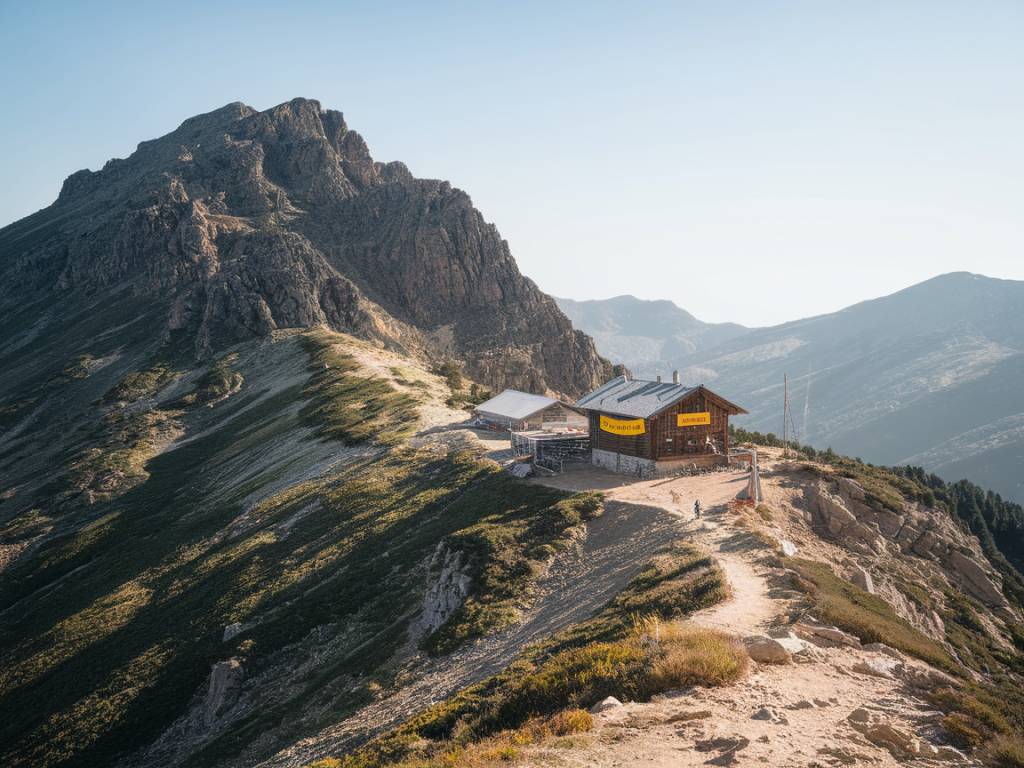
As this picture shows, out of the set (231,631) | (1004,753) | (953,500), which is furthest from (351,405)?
(953,500)

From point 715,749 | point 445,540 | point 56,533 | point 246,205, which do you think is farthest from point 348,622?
point 246,205

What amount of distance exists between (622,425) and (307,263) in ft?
319

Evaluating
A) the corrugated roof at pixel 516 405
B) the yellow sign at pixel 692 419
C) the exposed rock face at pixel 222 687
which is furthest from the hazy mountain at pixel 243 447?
the yellow sign at pixel 692 419

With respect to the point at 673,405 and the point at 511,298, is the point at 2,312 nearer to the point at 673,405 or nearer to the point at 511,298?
the point at 511,298

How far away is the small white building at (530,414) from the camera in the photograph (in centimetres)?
5931

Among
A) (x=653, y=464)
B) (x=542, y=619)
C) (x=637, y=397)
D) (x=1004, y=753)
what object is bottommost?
(x=542, y=619)

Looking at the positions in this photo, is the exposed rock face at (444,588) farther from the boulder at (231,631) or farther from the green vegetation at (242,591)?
the boulder at (231,631)

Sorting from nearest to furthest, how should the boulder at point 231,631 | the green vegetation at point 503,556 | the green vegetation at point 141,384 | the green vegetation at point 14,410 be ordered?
1. the green vegetation at point 503,556
2. the boulder at point 231,631
3. the green vegetation at point 141,384
4. the green vegetation at point 14,410

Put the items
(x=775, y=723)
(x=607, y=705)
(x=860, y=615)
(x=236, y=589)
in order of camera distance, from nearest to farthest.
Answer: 1. (x=775, y=723)
2. (x=607, y=705)
3. (x=860, y=615)
4. (x=236, y=589)

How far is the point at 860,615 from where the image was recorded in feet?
66.7

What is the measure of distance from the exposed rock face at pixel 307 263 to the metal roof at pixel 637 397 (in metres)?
72.7

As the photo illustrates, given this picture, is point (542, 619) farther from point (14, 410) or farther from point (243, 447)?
point (14, 410)

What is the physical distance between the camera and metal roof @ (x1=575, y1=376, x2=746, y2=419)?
44656 millimetres

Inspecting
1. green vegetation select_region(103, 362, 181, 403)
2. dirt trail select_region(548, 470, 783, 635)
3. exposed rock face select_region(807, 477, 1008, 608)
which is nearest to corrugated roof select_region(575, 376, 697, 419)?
dirt trail select_region(548, 470, 783, 635)
